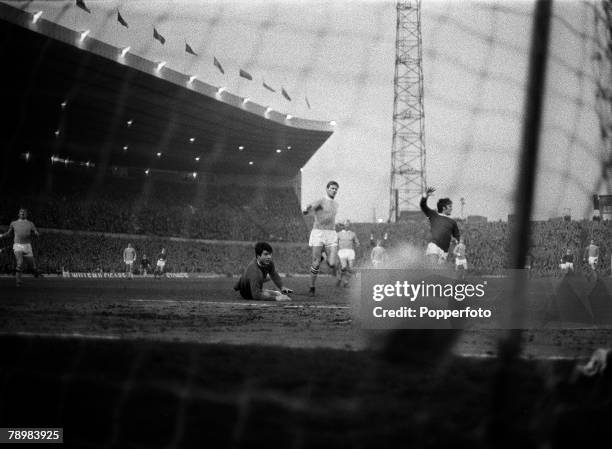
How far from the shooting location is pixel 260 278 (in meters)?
11.5

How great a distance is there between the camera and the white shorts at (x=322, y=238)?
46.3 feet

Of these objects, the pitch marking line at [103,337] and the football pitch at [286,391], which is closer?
the football pitch at [286,391]

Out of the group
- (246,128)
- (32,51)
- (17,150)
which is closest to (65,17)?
(32,51)

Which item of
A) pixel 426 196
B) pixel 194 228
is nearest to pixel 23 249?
pixel 426 196

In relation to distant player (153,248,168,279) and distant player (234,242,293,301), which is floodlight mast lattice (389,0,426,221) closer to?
distant player (234,242,293,301)

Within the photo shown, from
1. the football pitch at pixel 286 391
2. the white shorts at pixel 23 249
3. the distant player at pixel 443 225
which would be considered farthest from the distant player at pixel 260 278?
the white shorts at pixel 23 249

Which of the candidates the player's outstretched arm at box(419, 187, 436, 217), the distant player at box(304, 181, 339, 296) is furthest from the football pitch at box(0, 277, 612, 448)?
the distant player at box(304, 181, 339, 296)

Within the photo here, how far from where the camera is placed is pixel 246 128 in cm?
4028

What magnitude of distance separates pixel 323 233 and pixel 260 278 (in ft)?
9.81

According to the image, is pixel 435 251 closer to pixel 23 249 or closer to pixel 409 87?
pixel 409 87

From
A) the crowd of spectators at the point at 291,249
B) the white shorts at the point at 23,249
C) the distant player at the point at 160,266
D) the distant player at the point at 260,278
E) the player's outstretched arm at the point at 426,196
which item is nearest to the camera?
the player's outstretched arm at the point at 426,196

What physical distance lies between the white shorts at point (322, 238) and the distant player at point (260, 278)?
225cm

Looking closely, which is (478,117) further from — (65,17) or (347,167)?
(65,17)

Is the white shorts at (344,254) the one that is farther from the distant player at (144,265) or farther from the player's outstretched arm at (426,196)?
the distant player at (144,265)
